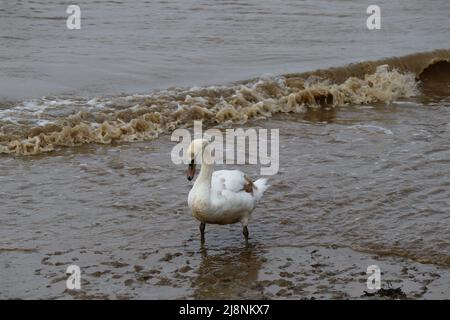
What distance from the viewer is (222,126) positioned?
521 inches

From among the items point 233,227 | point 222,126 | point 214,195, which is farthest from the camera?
point 222,126

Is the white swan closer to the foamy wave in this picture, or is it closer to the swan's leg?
the swan's leg

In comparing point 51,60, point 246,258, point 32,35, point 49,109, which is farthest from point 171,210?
point 32,35

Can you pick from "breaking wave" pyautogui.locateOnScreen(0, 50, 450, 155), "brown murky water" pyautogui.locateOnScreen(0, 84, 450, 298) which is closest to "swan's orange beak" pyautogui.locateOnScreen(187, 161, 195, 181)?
"brown murky water" pyautogui.locateOnScreen(0, 84, 450, 298)

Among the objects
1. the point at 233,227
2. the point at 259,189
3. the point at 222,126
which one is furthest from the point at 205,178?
the point at 222,126

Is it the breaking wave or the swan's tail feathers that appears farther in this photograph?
the breaking wave

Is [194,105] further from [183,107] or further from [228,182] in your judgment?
[228,182]

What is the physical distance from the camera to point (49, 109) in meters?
12.9

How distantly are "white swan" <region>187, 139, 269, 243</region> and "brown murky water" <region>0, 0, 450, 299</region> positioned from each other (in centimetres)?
33

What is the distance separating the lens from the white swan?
7742mm

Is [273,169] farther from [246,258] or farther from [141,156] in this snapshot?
[246,258]

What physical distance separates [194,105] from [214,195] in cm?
598

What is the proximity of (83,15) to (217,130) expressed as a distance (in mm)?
Answer: 7775

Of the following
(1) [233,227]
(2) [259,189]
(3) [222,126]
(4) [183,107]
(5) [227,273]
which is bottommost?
(5) [227,273]
